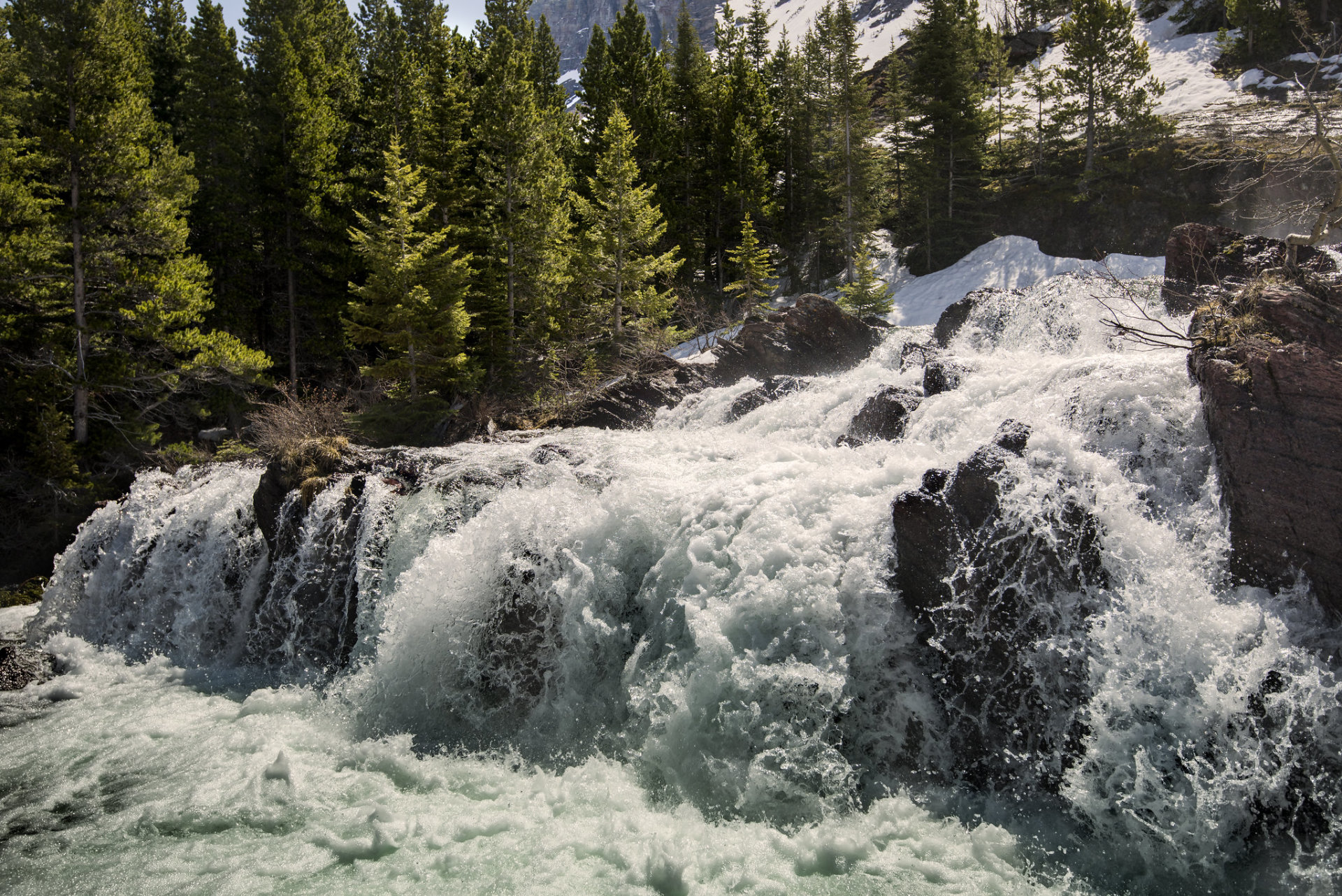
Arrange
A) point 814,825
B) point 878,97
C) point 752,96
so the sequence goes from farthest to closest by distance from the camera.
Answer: point 878,97, point 752,96, point 814,825

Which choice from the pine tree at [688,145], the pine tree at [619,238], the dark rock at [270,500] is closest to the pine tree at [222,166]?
the pine tree at [619,238]

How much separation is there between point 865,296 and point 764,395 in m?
10.5

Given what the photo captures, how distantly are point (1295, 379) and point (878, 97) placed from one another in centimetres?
5393

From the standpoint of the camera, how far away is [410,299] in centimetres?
1866

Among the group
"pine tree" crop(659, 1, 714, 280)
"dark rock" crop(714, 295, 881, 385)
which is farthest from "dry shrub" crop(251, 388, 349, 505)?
"pine tree" crop(659, 1, 714, 280)

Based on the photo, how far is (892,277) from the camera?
3155 cm

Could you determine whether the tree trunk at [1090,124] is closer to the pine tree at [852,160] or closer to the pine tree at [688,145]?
the pine tree at [852,160]

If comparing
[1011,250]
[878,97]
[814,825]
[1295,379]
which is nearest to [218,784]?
[814,825]

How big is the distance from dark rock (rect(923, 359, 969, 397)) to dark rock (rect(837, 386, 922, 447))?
32cm

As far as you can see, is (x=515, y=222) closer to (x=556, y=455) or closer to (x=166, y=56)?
(x=556, y=455)

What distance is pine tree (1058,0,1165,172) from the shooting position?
2834cm

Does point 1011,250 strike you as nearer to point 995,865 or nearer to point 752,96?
point 752,96

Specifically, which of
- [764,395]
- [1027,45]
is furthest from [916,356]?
[1027,45]

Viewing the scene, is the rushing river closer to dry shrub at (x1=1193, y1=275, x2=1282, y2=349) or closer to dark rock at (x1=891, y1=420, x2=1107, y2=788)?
dark rock at (x1=891, y1=420, x2=1107, y2=788)
